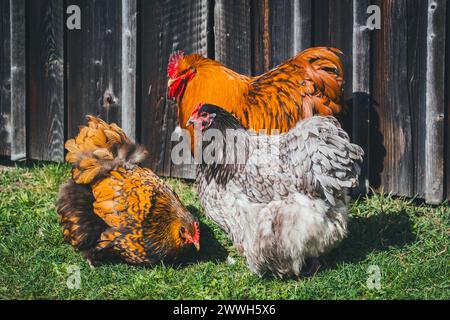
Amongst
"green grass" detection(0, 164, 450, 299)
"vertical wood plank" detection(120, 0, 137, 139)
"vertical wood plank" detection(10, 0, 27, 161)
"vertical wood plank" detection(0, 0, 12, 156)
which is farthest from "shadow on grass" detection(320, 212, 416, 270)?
"vertical wood plank" detection(0, 0, 12, 156)

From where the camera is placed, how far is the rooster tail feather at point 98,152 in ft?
20.6

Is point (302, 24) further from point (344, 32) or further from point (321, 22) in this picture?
point (344, 32)

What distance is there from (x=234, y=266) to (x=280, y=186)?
37.7 inches

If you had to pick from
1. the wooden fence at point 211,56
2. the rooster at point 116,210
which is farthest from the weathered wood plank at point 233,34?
the rooster at point 116,210

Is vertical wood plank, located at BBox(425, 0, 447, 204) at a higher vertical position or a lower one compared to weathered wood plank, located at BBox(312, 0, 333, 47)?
lower

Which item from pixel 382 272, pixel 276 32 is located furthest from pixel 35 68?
pixel 382 272

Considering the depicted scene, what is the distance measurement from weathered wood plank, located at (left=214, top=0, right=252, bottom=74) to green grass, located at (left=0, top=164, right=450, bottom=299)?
149 cm

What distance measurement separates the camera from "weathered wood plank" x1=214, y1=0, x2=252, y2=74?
7180 millimetres

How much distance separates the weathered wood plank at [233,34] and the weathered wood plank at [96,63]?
1.06 metres

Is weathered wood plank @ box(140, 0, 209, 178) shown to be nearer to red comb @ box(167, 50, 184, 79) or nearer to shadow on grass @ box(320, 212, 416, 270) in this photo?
red comb @ box(167, 50, 184, 79)

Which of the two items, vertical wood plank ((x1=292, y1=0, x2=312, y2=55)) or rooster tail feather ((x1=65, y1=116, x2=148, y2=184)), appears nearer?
rooster tail feather ((x1=65, y1=116, x2=148, y2=184))

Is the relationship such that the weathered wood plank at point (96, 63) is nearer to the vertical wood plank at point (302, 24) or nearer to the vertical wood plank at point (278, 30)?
the vertical wood plank at point (278, 30)
